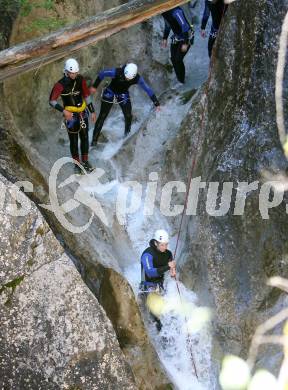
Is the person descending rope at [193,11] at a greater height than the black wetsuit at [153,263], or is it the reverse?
the person descending rope at [193,11]

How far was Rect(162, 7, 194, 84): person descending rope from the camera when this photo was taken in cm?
1038

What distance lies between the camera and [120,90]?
10.2 meters

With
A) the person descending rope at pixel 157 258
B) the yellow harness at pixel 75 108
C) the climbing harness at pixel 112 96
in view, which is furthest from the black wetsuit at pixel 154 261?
the climbing harness at pixel 112 96

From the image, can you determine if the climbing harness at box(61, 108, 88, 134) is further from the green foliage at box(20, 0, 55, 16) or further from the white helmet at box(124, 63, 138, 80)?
the green foliage at box(20, 0, 55, 16)

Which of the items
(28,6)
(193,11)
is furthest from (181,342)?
(193,11)

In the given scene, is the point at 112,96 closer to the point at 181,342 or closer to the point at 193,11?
the point at 193,11

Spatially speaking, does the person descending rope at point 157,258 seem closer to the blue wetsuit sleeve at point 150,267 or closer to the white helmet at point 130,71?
the blue wetsuit sleeve at point 150,267

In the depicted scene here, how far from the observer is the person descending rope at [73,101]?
30.0ft

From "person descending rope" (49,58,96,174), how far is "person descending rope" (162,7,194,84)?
91.3 inches

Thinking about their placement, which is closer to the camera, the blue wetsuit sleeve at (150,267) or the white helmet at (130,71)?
the blue wetsuit sleeve at (150,267)

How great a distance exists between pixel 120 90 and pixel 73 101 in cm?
117

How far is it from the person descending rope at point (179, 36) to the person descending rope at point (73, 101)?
7.61ft

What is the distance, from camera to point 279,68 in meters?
8.30

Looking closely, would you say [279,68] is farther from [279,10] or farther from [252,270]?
[252,270]
